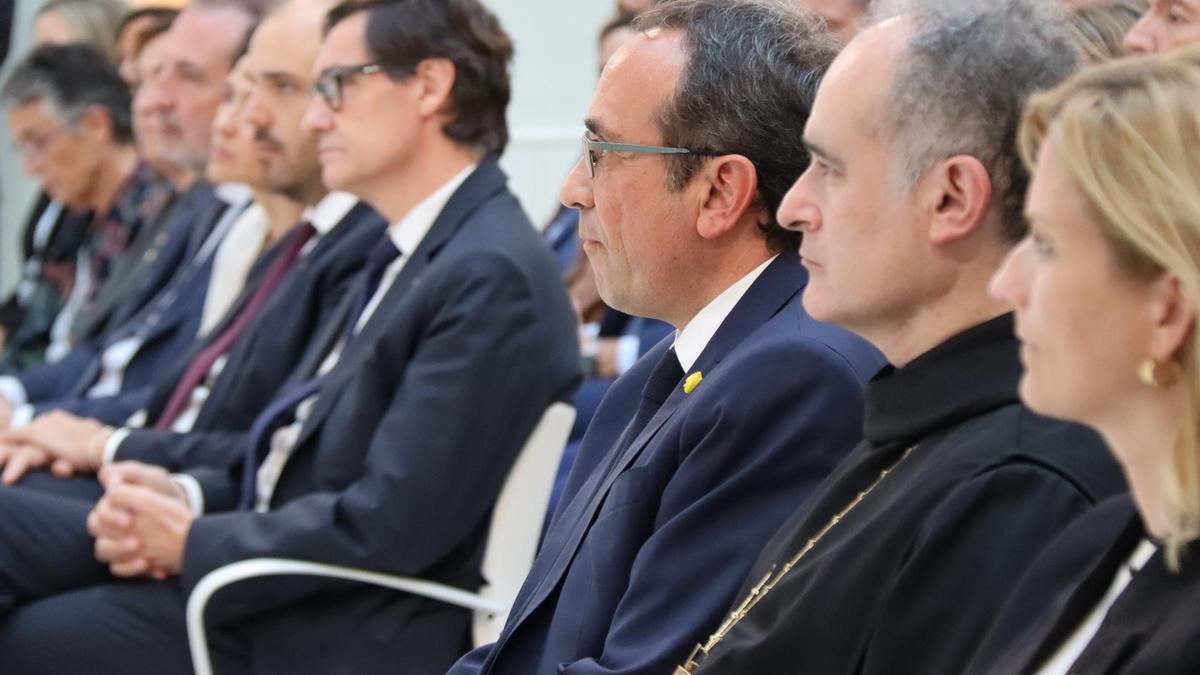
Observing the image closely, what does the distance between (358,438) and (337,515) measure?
17 centimetres

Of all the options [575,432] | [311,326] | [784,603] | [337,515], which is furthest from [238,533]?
[784,603]

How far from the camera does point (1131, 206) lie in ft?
4.61

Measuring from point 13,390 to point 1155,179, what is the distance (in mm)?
4110

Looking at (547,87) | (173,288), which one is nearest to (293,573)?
(173,288)

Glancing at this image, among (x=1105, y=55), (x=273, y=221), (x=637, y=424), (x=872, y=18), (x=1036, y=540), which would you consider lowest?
(x=273, y=221)

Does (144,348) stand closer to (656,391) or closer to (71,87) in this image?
(71,87)

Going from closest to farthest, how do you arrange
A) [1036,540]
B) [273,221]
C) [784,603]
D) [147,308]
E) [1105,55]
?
[1036,540] < [784,603] < [1105,55] < [273,221] < [147,308]

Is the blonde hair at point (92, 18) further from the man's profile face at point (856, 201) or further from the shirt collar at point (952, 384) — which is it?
the shirt collar at point (952, 384)

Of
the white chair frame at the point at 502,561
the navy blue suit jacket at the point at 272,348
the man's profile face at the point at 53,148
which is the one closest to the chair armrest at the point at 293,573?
the white chair frame at the point at 502,561

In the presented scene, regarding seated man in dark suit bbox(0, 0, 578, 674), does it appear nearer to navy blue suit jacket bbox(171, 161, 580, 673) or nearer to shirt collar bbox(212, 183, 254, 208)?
navy blue suit jacket bbox(171, 161, 580, 673)

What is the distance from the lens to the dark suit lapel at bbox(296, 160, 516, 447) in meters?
3.18

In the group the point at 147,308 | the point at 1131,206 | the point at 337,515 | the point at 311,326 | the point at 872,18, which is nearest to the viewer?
the point at 1131,206

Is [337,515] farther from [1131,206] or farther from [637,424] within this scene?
[1131,206]

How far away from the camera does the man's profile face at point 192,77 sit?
15.9 ft
